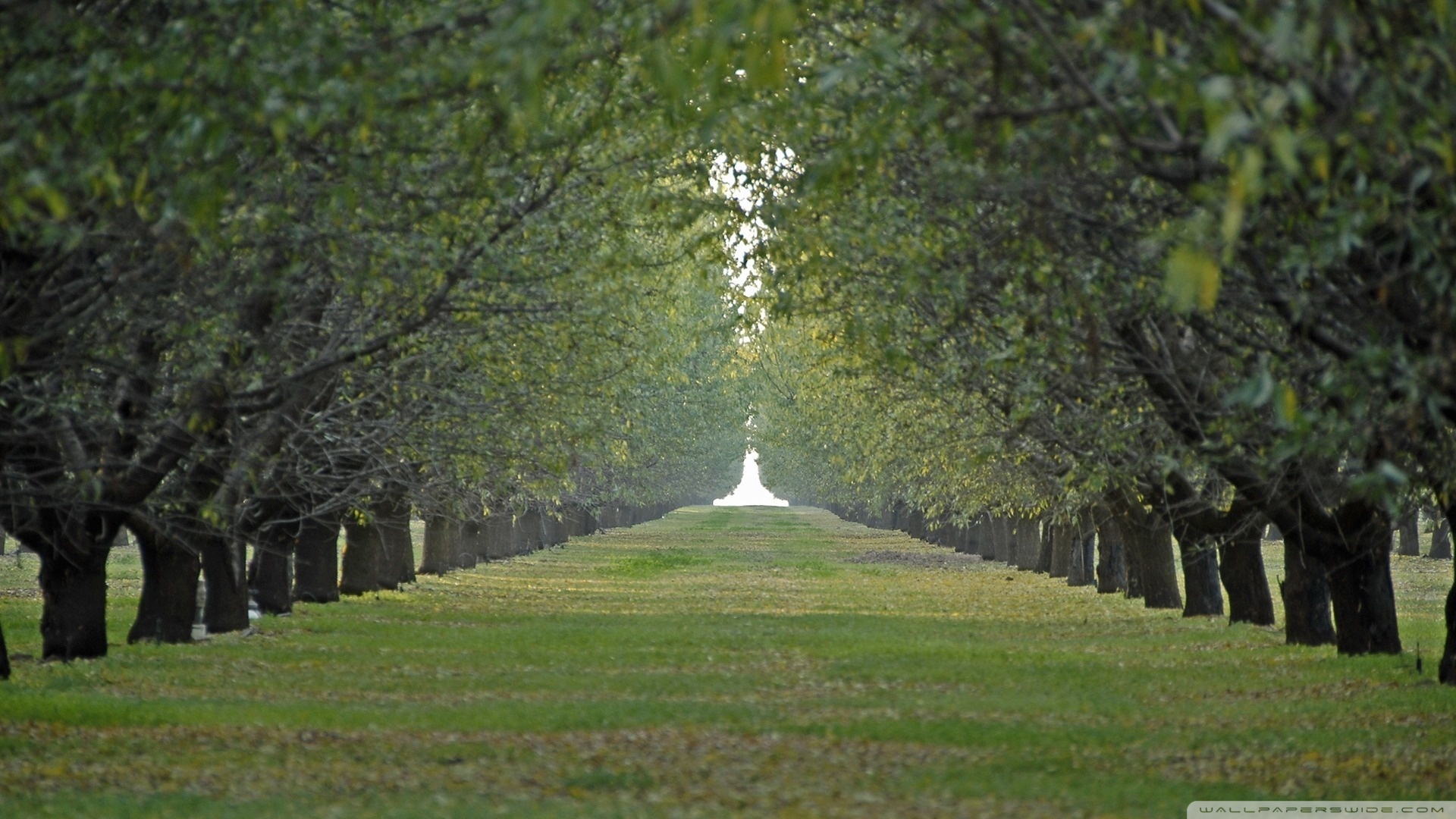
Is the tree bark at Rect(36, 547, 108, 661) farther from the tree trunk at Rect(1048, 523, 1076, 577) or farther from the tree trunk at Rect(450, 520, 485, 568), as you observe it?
the tree trunk at Rect(1048, 523, 1076, 577)

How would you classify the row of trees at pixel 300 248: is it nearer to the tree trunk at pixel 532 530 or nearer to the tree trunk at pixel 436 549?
the tree trunk at pixel 436 549

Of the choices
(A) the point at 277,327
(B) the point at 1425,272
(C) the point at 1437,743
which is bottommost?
(C) the point at 1437,743

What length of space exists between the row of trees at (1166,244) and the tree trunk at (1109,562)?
13443 mm

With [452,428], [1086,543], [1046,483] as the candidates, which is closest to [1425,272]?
[452,428]

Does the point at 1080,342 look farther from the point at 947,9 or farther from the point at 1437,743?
the point at 947,9

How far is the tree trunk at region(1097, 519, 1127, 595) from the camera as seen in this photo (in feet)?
147

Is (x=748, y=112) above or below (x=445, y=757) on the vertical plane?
above

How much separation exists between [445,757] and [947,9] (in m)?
8.92

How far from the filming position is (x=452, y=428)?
87.9 feet

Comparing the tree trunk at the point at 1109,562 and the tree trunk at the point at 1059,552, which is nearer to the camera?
the tree trunk at the point at 1109,562

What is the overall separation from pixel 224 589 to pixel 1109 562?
952 inches

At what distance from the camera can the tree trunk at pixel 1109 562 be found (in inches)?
1764

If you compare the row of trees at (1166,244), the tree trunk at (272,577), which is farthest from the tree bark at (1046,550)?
→ the tree trunk at (272,577)

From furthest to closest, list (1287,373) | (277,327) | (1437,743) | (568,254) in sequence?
1. (568,254)
2. (277,327)
3. (1437,743)
4. (1287,373)
